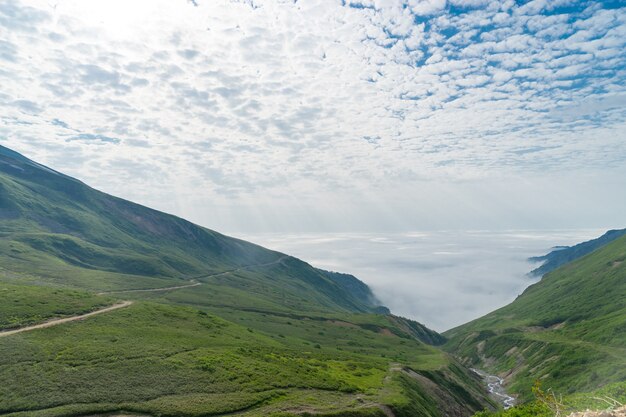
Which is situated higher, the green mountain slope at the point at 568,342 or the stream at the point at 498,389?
the green mountain slope at the point at 568,342

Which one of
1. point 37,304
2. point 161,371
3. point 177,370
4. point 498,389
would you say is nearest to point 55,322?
point 37,304

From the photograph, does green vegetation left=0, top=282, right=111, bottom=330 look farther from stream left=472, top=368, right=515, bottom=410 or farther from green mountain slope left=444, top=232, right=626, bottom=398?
green mountain slope left=444, top=232, right=626, bottom=398

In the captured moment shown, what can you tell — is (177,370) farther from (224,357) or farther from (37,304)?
(37,304)

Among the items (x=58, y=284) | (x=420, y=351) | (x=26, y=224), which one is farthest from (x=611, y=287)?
(x=26, y=224)

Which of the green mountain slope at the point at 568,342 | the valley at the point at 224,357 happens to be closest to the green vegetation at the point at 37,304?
the valley at the point at 224,357

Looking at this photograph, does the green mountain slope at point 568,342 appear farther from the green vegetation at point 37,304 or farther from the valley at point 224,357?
the green vegetation at point 37,304

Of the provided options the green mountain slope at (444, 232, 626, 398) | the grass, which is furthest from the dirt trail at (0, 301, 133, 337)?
the green mountain slope at (444, 232, 626, 398)
